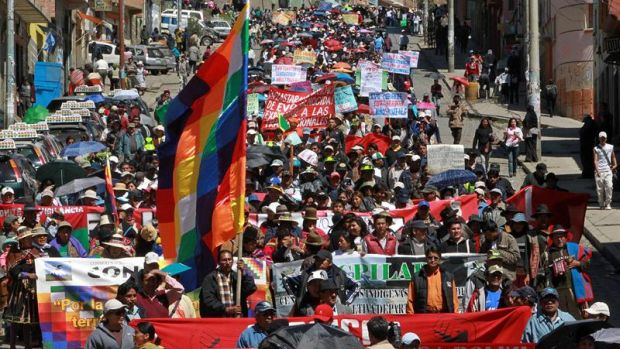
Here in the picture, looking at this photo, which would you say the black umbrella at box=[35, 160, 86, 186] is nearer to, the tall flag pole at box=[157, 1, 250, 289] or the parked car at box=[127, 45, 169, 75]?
the tall flag pole at box=[157, 1, 250, 289]

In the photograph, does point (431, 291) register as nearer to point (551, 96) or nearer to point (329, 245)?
point (329, 245)

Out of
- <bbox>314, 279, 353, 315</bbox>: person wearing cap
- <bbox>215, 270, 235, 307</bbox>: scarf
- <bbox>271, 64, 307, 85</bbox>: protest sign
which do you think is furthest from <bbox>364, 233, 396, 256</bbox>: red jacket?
<bbox>271, 64, 307, 85</bbox>: protest sign

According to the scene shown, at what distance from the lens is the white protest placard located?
3647cm

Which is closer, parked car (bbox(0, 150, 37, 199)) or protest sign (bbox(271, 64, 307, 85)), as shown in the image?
parked car (bbox(0, 150, 37, 199))

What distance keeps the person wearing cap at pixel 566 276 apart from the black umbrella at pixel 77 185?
9.60 m

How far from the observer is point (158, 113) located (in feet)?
119

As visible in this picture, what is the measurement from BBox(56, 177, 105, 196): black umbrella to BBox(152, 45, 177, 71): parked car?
133ft

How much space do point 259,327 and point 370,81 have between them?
23510mm

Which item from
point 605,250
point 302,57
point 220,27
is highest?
point 220,27

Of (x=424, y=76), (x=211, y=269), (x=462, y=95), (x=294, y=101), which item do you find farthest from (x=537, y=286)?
(x=424, y=76)

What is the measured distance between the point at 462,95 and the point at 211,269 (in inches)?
1479

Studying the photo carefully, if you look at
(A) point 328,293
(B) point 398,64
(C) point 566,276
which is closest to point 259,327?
(A) point 328,293

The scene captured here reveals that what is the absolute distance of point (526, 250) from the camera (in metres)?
17.5

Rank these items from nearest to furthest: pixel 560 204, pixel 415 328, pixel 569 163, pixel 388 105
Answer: pixel 415 328
pixel 560 204
pixel 388 105
pixel 569 163
